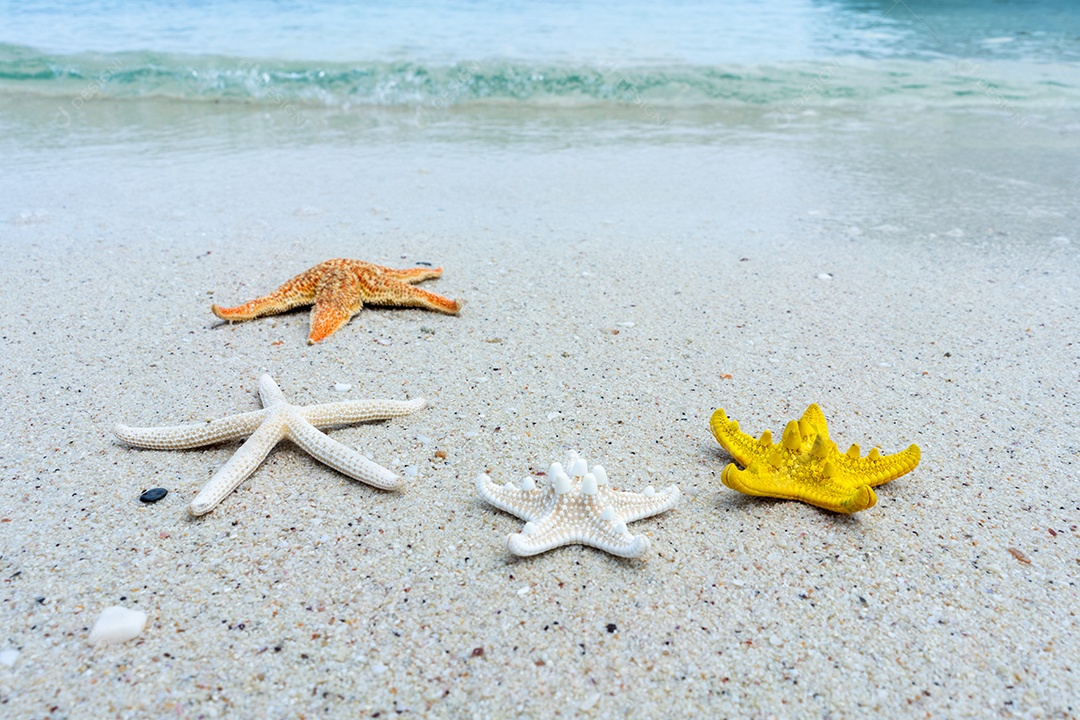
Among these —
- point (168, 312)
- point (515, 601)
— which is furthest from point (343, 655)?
point (168, 312)

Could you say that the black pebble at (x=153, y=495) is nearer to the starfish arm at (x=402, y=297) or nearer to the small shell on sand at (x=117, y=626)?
the small shell on sand at (x=117, y=626)

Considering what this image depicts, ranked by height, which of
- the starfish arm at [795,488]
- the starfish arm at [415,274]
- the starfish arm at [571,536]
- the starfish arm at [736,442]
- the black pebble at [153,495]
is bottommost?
the black pebble at [153,495]

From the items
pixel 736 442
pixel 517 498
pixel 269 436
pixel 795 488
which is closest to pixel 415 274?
pixel 269 436

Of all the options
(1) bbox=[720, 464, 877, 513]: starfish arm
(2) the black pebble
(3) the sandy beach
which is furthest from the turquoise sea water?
(2) the black pebble

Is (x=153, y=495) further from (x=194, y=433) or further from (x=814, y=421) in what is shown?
(x=814, y=421)

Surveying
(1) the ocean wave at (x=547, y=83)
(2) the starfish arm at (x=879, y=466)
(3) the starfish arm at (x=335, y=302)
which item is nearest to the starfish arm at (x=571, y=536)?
(2) the starfish arm at (x=879, y=466)
